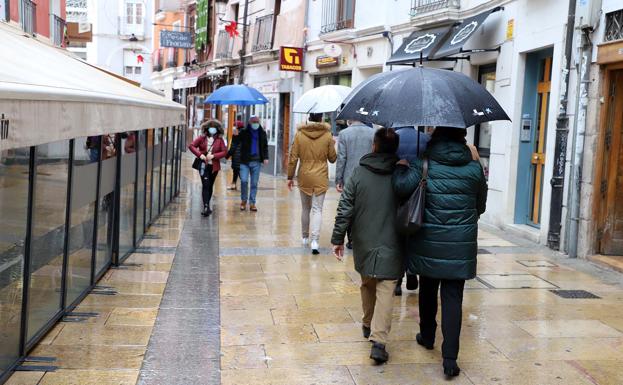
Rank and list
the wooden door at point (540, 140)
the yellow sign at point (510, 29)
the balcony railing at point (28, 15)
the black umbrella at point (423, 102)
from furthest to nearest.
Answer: the balcony railing at point (28, 15)
the yellow sign at point (510, 29)
the wooden door at point (540, 140)
the black umbrella at point (423, 102)

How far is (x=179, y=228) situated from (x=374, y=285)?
6.22 metres

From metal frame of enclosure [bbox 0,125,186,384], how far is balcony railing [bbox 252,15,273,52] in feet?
51.4

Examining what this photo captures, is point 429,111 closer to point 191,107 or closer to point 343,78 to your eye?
point 343,78

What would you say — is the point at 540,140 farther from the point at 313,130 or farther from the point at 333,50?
the point at 333,50

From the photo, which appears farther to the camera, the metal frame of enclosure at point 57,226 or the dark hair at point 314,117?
the dark hair at point 314,117

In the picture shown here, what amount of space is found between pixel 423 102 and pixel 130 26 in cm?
4825

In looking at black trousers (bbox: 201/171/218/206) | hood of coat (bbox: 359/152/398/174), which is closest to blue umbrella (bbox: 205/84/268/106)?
black trousers (bbox: 201/171/218/206)

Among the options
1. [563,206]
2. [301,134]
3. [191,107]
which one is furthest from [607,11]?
[191,107]

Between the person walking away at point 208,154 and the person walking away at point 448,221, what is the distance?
26.4ft

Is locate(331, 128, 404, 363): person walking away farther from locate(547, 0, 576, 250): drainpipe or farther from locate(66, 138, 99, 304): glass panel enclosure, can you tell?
locate(547, 0, 576, 250): drainpipe

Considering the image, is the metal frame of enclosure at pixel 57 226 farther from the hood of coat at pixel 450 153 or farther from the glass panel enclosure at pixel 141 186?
the hood of coat at pixel 450 153

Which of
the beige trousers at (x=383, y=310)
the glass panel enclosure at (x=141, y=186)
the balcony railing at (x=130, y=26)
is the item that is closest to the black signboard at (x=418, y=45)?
the glass panel enclosure at (x=141, y=186)

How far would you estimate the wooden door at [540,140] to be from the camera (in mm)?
10820

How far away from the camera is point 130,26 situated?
5000 cm
